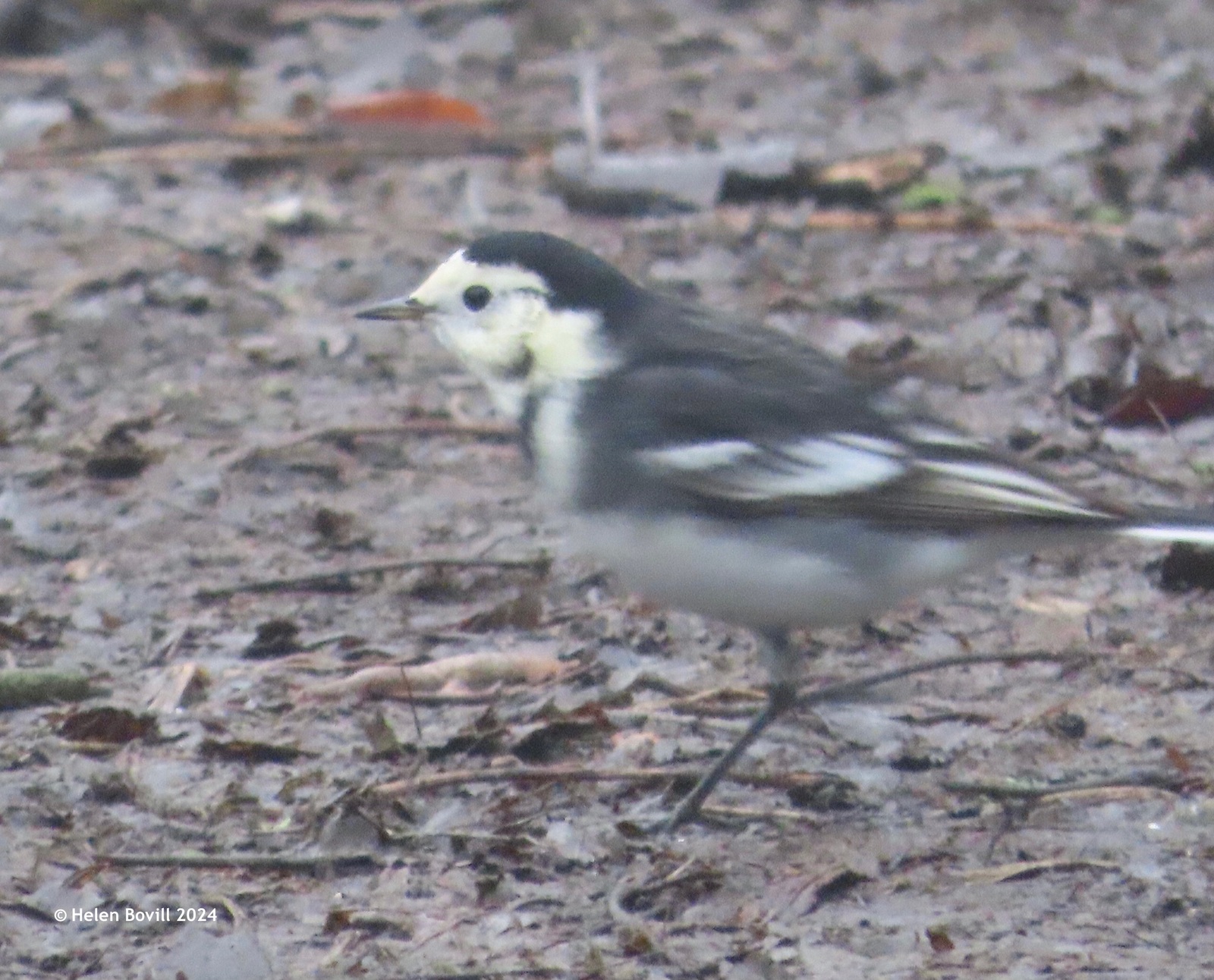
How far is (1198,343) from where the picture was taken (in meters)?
7.50

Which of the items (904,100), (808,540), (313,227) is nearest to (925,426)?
(808,540)

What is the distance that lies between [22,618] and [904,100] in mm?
5889

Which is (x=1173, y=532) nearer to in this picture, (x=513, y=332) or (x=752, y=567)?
(x=752, y=567)

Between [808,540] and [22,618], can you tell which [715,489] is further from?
[22,618]

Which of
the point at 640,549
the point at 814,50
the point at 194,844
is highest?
the point at 814,50

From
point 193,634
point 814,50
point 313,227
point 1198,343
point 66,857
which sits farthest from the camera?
point 814,50

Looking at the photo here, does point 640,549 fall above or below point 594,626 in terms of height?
above

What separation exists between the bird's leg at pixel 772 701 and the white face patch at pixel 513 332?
73cm

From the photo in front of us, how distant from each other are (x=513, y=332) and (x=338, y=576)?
125 centimetres

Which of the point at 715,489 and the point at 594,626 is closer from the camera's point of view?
the point at 715,489

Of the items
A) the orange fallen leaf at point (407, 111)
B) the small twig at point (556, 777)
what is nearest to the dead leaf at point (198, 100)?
the orange fallen leaf at point (407, 111)

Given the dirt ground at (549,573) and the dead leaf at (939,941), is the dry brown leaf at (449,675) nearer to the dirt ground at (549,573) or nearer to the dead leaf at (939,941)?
the dirt ground at (549,573)

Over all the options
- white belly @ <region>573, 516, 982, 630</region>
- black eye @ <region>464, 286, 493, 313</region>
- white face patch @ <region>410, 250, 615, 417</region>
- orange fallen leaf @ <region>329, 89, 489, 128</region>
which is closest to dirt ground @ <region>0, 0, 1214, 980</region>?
orange fallen leaf @ <region>329, 89, 489, 128</region>

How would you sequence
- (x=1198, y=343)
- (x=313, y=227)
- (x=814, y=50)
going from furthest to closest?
(x=814, y=50), (x=313, y=227), (x=1198, y=343)
